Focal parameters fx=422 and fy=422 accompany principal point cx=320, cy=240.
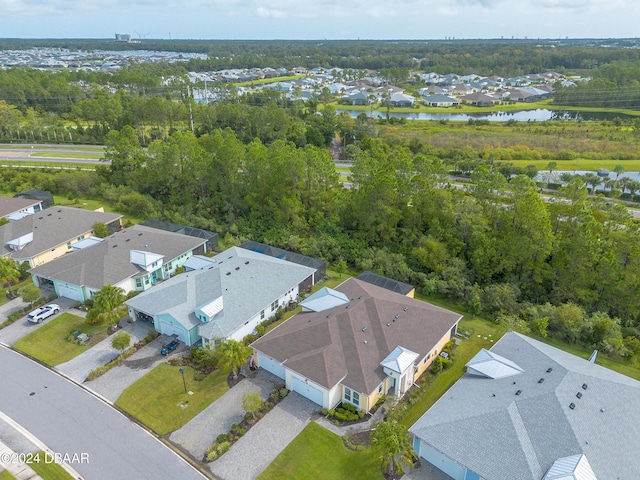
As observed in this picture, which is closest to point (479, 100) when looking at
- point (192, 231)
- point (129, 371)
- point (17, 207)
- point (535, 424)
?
point (192, 231)

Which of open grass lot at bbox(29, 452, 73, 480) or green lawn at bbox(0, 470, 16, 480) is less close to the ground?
green lawn at bbox(0, 470, 16, 480)

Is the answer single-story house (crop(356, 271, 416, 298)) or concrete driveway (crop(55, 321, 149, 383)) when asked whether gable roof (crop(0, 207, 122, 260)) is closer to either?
concrete driveway (crop(55, 321, 149, 383))

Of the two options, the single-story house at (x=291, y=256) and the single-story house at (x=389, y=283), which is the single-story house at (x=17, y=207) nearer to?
the single-story house at (x=291, y=256)

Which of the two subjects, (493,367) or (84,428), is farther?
(493,367)

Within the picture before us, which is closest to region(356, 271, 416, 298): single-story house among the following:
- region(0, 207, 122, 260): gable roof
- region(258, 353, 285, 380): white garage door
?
region(258, 353, 285, 380): white garage door

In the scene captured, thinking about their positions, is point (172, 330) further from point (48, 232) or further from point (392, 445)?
point (48, 232)

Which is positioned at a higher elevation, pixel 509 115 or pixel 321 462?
pixel 509 115

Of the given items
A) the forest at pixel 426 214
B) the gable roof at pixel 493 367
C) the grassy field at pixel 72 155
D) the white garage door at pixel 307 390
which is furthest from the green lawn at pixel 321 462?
the grassy field at pixel 72 155
